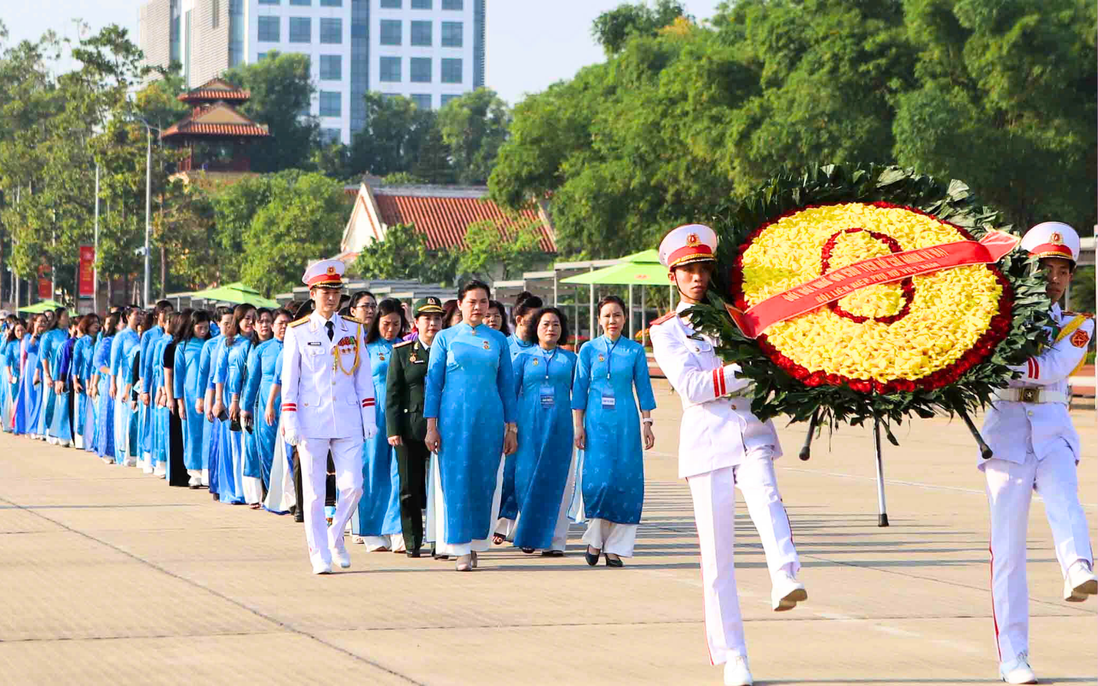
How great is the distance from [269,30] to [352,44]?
697 centimetres

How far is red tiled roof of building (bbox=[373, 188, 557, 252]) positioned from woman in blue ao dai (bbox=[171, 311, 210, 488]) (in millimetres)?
55552

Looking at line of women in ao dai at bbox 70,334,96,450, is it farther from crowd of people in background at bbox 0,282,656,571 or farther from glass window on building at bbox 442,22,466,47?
glass window on building at bbox 442,22,466,47

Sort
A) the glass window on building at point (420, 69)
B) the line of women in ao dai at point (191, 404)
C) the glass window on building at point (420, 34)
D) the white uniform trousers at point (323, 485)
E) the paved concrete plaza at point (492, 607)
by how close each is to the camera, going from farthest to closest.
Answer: the glass window on building at point (420, 69)
the glass window on building at point (420, 34)
the line of women in ao dai at point (191, 404)
the white uniform trousers at point (323, 485)
the paved concrete plaza at point (492, 607)

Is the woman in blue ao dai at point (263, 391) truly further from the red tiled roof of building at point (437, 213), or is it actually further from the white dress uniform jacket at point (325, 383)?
the red tiled roof of building at point (437, 213)

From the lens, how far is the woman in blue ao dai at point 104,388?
2122 centimetres

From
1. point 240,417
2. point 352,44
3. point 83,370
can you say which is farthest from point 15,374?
point 352,44

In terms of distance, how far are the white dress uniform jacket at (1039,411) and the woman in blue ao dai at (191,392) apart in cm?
1084

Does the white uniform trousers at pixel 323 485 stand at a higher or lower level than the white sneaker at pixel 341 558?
higher

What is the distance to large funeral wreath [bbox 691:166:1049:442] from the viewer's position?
268 inches

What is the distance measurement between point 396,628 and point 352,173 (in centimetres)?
10120

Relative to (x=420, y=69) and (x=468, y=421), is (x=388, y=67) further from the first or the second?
(x=468, y=421)

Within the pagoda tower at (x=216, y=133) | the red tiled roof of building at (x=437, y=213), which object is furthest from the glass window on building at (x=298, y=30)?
the red tiled roof of building at (x=437, y=213)

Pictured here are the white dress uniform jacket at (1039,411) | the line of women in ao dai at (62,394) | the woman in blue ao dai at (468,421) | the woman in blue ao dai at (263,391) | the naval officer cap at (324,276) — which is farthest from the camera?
the line of women in ao dai at (62,394)

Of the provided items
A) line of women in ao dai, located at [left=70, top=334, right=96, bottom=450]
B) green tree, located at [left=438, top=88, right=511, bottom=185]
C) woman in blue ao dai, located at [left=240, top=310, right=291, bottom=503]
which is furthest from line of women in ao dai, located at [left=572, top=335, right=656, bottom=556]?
green tree, located at [left=438, top=88, right=511, bottom=185]
